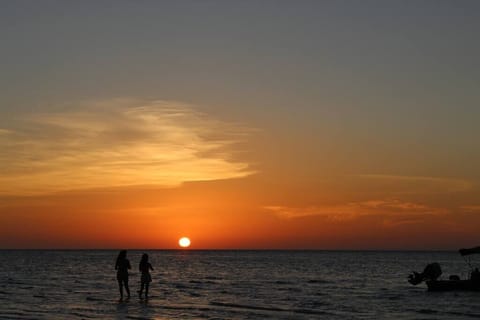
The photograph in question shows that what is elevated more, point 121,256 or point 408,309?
point 121,256

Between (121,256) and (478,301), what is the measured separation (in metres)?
19.9

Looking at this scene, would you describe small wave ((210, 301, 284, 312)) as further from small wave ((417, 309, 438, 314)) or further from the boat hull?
the boat hull

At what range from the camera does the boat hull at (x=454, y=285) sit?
137ft

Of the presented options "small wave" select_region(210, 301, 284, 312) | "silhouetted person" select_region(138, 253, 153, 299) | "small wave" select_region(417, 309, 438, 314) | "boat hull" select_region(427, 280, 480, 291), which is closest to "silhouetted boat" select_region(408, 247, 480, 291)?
"boat hull" select_region(427, 280, 480, 291)

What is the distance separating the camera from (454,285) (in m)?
42.6

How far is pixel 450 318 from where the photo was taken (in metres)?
28.2

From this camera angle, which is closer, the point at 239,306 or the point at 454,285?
the point at 239,306

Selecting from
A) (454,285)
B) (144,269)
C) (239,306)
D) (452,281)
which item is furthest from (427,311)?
(144,269)

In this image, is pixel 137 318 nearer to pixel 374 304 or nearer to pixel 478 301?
pixel 374 304

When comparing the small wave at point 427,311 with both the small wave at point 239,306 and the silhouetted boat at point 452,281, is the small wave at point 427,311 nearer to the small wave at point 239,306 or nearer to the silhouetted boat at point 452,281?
the small wave at point 239,306

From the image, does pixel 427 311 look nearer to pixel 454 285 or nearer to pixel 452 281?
pixel 454 285

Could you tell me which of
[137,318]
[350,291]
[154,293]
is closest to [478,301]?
[350,291]

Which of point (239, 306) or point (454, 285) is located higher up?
point (454, 285)

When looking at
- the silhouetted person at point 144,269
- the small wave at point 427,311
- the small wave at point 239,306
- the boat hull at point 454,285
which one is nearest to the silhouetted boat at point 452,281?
the boat hull at point 454,285
